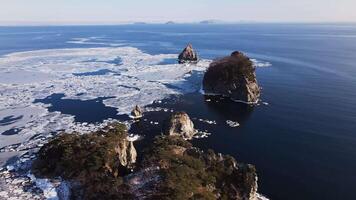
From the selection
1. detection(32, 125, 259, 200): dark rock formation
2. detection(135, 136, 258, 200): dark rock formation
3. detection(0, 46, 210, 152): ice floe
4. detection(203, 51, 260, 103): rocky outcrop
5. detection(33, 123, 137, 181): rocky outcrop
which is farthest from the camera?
detection(203, 51, 260, 103): rocky outcrop

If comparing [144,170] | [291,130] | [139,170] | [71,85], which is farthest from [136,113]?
[144,170]

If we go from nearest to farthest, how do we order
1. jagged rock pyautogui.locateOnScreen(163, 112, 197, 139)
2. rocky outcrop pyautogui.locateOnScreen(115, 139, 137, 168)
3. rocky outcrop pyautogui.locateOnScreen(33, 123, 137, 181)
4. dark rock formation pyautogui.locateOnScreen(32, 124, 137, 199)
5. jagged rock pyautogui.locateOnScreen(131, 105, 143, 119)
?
dark rock formation pyautogui.locateOnScreen(32, 124, 137, 199)
rocky outcrop pyautogui.locateOnScreen(33, 123, 137, 181)
rocky outcrop pyautogui.locateOnScreen(115, 139, 137, 168)
jagged rock pyautogui.locateOnScreen(163, 112, 197, 139)
jagged rock pyautogui.locateOnScreen(131, 105, 143, 119)

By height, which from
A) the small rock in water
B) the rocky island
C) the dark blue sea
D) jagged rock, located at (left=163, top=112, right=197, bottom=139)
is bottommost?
the small rock in water

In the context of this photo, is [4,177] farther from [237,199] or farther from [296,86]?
[296,86]

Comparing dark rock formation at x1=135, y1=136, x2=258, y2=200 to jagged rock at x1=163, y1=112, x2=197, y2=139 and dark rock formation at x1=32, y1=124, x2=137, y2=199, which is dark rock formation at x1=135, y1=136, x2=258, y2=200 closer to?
dark rock formation at x1=32, y1=124, x2=137, y2=199

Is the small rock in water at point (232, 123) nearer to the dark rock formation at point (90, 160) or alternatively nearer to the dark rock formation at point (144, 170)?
the dark rock formation at point (90, 160)

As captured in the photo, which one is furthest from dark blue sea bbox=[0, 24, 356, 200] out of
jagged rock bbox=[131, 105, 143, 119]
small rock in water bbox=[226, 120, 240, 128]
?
jagged rock bbox=[131, 105, 143, 119]
